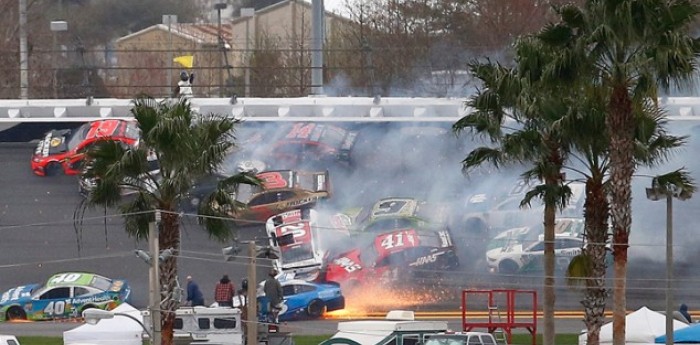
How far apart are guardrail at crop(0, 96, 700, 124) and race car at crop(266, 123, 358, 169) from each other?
14.4 inches

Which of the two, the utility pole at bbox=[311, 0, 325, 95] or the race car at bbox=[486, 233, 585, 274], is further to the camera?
the utility pole at bbox=[311, 0, 325, 95]

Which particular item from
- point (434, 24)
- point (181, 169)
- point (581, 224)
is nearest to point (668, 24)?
point (181, 169)

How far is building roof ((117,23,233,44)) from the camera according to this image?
79.9 m

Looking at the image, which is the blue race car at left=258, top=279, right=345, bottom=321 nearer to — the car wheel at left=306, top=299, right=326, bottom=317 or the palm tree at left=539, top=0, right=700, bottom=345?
the car wheel at left=306, top=299, right=326, bottom=317

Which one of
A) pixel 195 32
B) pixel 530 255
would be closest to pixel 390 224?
pixel 530 255

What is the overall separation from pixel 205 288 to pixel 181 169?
867 centimetres

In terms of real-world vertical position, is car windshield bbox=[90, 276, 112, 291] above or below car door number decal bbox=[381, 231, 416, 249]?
below

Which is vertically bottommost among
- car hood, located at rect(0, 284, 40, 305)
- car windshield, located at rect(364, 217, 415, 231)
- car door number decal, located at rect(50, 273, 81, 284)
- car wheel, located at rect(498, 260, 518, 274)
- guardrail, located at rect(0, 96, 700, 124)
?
car hood, located at rect(0, 284, 40, 305)

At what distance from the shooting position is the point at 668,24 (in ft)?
91.7

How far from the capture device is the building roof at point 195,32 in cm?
7994

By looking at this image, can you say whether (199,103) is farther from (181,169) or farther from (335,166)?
(181,169)

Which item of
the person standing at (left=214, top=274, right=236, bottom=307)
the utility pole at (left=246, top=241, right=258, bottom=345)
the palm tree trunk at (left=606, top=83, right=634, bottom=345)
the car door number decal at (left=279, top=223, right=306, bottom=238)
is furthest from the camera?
the car door number decal at (left=279, top=223, right=306, bottom=238)

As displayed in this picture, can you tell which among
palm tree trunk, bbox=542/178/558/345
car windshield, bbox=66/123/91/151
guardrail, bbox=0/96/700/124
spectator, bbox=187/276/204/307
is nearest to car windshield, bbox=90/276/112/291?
spectator, bbox=187/276/204/307

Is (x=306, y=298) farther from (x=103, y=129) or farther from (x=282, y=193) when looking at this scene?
(x=103, y=129)
